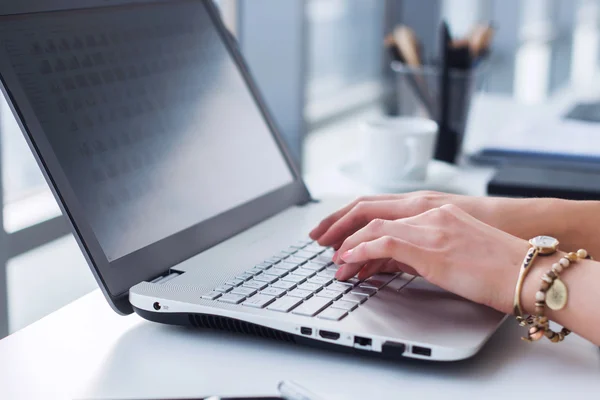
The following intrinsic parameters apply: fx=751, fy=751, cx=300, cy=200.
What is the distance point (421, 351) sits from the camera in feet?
1.90

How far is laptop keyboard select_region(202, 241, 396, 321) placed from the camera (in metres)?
0.63

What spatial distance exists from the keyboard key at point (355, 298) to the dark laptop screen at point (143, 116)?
0.20 m

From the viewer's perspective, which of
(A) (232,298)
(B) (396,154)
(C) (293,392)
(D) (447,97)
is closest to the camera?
(C) (293,392)

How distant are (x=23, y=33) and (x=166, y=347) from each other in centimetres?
31

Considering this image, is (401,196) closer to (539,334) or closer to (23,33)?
(539,334)

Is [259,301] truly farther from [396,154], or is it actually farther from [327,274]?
[396,154]

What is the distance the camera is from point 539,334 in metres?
0.64

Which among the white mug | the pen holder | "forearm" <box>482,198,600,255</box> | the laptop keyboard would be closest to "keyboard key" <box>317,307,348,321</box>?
the laptop keyboard

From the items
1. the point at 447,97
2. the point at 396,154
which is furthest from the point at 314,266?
the point at 447,97

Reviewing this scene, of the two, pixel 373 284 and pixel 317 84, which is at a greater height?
pixel 373 284

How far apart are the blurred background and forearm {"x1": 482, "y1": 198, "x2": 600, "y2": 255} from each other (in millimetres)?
467

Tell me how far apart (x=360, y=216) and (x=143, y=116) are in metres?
0.25

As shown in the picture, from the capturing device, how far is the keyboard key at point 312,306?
621mm

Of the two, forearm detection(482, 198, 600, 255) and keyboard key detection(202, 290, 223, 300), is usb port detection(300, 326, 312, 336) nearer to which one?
keyboard key detection(202, 290, 223, 300)
